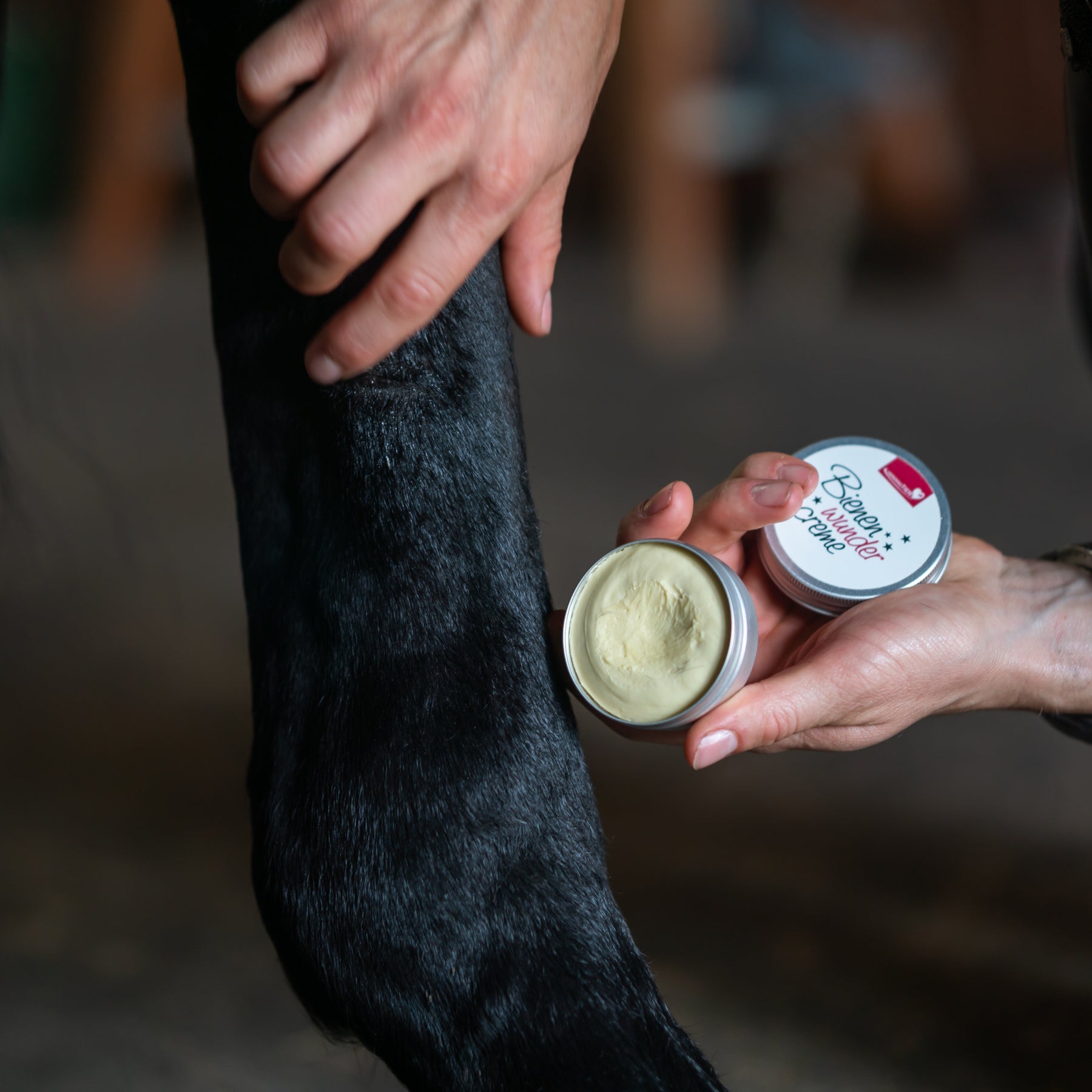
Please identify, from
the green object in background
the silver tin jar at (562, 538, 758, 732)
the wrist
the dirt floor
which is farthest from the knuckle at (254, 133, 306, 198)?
the green object in background

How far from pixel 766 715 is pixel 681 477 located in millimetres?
1123

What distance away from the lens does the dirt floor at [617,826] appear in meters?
0.83

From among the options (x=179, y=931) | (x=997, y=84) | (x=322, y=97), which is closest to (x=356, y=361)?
(x=322, y=97)

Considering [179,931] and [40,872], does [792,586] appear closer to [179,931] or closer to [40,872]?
[179,931]

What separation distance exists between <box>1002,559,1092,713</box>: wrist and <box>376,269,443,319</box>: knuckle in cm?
44

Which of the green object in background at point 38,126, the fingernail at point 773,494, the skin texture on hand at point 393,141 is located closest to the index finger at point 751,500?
the fingernail at point 773,494

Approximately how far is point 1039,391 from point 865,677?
1.54 m

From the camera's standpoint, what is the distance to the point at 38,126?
2.71 metres

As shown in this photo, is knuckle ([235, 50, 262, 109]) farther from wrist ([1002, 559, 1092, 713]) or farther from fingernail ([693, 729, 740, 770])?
wrist ([1002, 559, 1092, 713])

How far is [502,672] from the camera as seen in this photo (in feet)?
1.66

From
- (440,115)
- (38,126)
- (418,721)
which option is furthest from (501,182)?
(38,126)

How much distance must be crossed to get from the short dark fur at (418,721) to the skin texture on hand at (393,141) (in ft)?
0.11

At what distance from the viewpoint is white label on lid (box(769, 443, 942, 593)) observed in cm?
69

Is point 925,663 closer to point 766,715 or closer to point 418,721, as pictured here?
point 766,715
